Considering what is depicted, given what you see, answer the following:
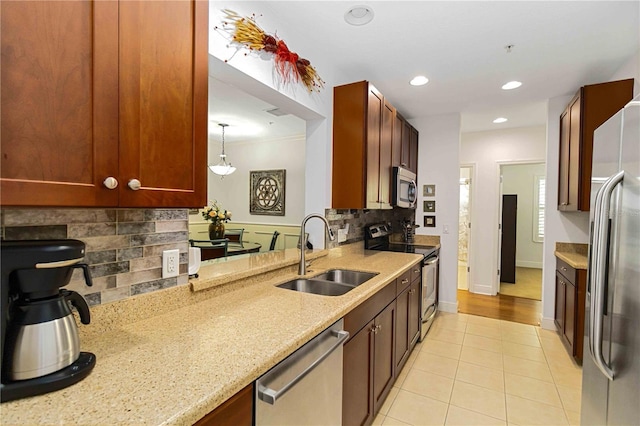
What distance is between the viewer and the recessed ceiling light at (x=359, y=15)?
1.93 meters

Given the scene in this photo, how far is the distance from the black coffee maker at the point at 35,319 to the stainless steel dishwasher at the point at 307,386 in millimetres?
530

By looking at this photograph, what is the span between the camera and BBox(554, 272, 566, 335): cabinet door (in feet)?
10.1

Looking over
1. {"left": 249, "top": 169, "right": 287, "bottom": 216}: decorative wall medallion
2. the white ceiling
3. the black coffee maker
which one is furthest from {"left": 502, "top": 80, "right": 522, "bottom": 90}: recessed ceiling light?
{"left": 249, "top": 169, "right": 287, "bottom": 216}: decorative wall medallion

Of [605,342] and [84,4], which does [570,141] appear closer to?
[605,342]

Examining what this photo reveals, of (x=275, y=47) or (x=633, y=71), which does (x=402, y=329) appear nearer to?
(x=275, y=47)

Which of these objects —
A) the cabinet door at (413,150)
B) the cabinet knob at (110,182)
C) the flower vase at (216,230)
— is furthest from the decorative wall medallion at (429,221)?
the cabinet knob at (110,182)

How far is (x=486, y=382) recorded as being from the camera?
2.42 meters

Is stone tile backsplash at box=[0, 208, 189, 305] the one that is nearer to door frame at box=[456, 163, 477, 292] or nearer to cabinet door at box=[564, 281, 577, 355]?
cabinet door at box=[564, 281, 577, 355]

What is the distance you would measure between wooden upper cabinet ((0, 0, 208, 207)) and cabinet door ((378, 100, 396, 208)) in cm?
208

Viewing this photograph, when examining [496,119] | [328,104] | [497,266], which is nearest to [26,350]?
[328,104]

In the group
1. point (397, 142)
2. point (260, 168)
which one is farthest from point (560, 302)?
point (260, 168)

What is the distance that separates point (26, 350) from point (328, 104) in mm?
2461

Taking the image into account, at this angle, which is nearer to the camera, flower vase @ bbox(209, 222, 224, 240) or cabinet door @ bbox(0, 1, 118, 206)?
cabinet door @ bbox(0, 1, 118, 206)

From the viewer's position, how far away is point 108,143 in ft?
2.74
